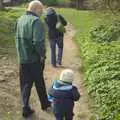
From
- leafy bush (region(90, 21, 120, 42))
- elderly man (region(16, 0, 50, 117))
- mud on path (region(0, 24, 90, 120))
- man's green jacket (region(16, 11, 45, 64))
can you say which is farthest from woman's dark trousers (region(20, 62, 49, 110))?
leafy bush (region(90, 21, 120, 42))

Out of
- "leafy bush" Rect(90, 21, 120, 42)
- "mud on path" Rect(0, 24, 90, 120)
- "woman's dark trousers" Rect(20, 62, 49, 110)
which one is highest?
"woman's dark trousers" Rect(20, 62, 49, 110)

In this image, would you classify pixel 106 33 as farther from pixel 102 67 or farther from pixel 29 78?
pixel 29 78

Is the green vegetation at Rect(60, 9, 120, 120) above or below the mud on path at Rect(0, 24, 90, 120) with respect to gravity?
above

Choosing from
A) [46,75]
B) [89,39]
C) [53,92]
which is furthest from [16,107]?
[89,39]

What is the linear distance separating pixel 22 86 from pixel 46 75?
320cm

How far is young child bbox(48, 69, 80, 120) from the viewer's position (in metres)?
7.20

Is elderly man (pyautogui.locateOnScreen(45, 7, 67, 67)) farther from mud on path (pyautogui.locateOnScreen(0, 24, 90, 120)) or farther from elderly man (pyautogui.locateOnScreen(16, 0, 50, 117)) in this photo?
elderly man (pyautogui.locateOnScreen(16, 0, 50, 117))

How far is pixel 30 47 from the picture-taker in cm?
817

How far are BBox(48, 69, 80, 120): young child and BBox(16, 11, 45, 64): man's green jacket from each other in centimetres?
95

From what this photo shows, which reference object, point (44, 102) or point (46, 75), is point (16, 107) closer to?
point (44, 102)

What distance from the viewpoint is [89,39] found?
17297 millimetres

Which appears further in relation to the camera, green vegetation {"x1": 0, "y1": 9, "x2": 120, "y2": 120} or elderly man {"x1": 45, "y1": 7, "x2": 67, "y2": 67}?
elderly man {"x1": 45, "y1": 7, "x2": 67, "y2": 67}

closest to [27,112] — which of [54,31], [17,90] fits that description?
[17,90]

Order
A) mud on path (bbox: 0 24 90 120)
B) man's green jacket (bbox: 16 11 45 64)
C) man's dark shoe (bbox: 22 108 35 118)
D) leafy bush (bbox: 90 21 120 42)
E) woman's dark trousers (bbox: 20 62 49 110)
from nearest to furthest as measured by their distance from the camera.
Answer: man's green jacket (bbox: 16 11 45 64), woman's dark trousers (bbox: 20 62 49 110), man's dark shoe (bbox: 22 108 35 118), mud on path (bbox: 0 24 90 120), leafy bush (bbox: 90 21 120 42)
